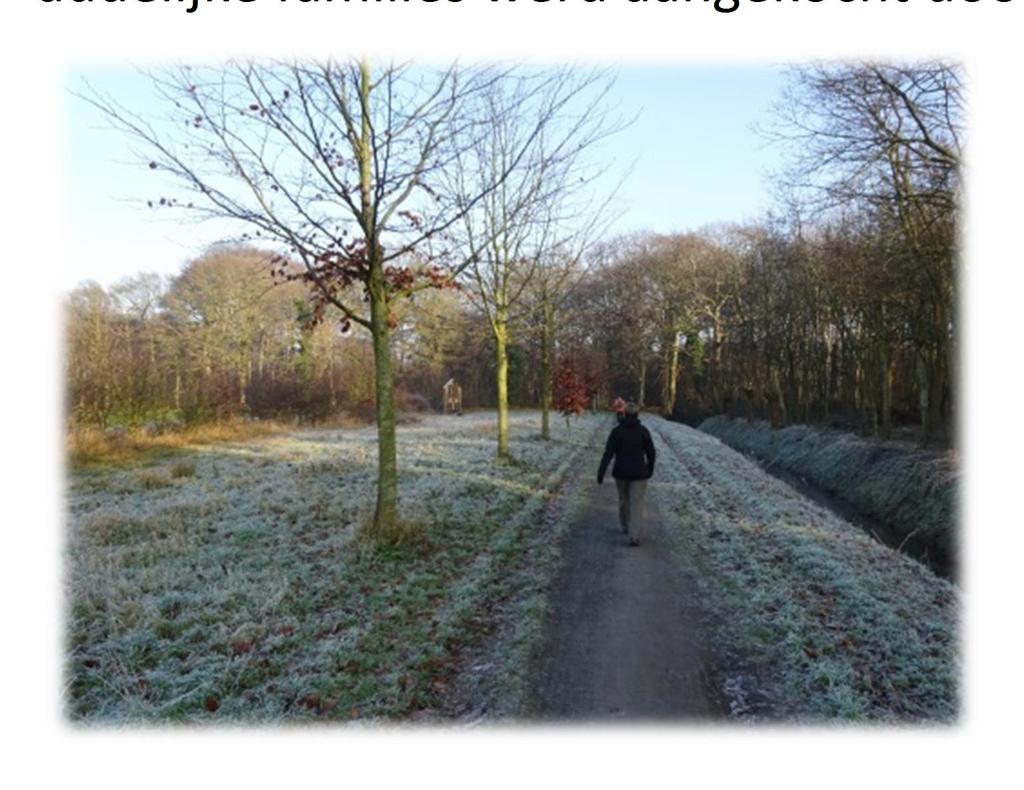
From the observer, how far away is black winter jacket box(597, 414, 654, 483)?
8359 millimetres

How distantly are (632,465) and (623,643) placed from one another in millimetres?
3544

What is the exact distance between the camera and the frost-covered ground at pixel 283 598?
420 cm

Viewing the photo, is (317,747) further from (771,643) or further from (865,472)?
(865,472)

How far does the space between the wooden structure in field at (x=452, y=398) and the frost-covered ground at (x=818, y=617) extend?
4023 cm

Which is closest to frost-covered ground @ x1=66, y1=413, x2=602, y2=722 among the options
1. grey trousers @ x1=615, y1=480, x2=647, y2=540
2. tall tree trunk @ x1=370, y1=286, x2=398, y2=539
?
tall tree trunk @ x1=370, y1=286, x2=398, y2=539

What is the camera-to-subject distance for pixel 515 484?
12.3 meters

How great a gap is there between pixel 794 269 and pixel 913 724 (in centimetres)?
2635

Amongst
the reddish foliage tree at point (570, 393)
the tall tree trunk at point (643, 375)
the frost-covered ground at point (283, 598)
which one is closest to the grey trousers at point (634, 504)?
the frost-covered ground at point (283, 598)

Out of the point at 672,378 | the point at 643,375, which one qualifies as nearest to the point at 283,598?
the point at 672,378

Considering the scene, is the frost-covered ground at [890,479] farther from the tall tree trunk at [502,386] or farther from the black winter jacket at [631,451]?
the tall tree trunk at [502,386]

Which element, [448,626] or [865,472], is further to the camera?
[865,472]

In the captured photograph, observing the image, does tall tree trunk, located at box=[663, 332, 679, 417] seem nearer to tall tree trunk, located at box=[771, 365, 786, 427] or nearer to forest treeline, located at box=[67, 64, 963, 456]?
forest treeline, located at box=[67, 64, 963, 456]

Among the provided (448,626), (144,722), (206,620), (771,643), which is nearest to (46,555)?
(206,620)

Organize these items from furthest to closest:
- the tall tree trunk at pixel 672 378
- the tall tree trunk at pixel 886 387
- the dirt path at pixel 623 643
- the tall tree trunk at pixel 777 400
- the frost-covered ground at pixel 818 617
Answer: the tall tree trunk at pixel 672 378 < the tall tree trunk at pixel 777 400 < the tall tree trunk at pixel 886 387 < the frost-covered ground at pixel 818 617 < the dirt path at pixel 623 643
